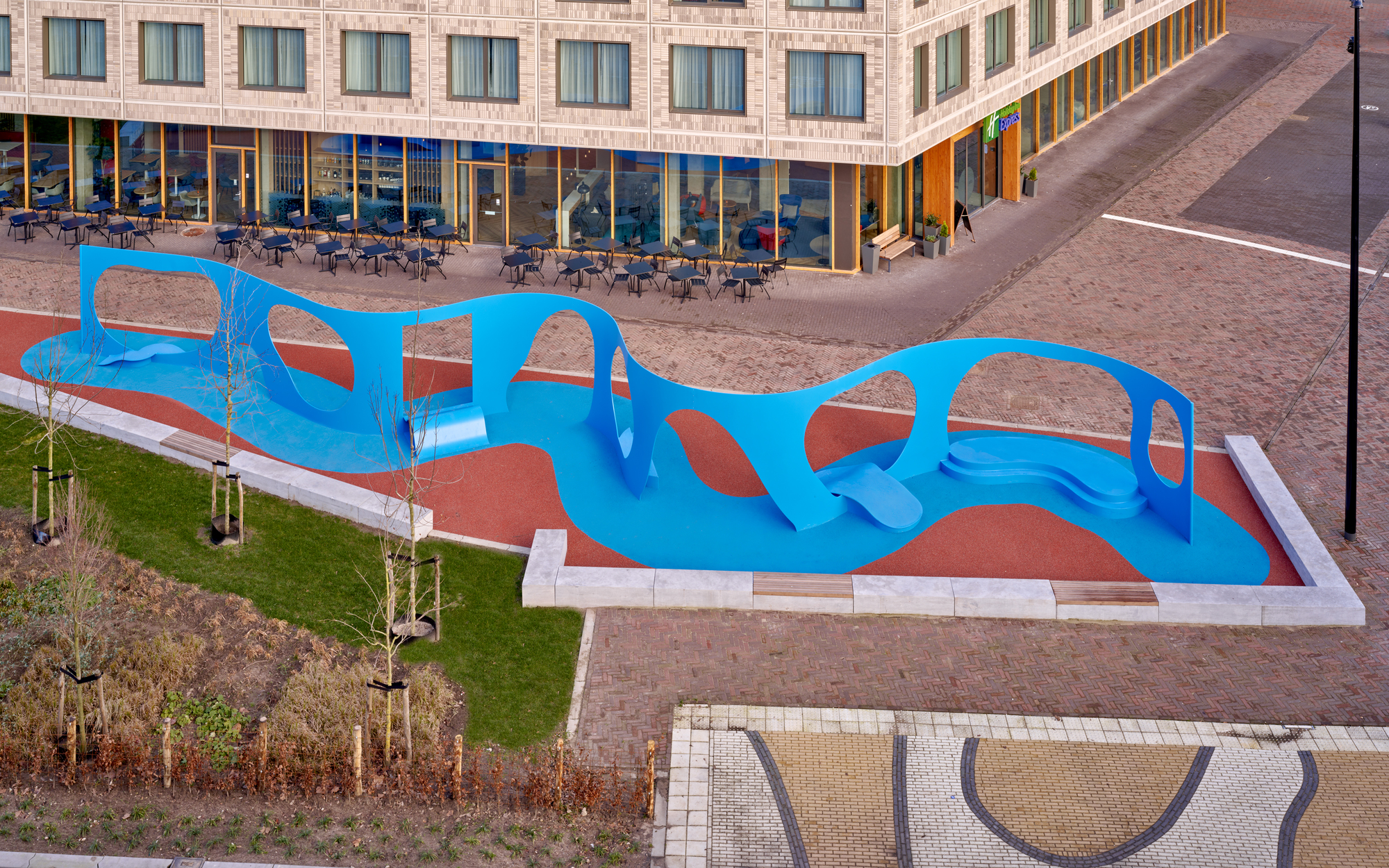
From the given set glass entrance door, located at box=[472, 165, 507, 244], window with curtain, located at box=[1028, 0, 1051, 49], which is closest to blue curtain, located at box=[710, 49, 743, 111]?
glass entrance door, located at box=[472, 165, 507, 244]

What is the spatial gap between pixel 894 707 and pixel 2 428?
59.0 feet

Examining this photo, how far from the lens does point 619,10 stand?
123 ft

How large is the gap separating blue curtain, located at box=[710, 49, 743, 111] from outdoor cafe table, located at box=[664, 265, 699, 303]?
4.19m

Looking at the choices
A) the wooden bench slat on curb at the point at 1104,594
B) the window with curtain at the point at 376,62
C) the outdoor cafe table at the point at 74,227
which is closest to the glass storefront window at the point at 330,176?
the window with curtain at the point at 376,62

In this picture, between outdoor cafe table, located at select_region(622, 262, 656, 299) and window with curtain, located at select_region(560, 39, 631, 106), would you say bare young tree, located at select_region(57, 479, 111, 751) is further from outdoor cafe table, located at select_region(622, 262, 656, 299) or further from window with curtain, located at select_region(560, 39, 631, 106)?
window with curtain, located at select_region(560, 39, 631, 106)

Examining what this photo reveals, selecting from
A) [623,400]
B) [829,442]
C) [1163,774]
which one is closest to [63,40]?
[623,400]

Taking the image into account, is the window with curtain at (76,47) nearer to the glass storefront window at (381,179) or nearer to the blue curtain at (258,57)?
the blue curtain at (258,57)

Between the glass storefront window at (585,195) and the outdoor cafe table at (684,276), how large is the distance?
3466mm

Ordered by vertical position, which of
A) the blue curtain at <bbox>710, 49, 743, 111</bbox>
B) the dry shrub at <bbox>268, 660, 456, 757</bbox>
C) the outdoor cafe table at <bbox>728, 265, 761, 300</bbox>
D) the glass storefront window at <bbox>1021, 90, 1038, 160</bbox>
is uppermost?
the blue curtain at <bbox>710, 49, 743, 111</bbox>

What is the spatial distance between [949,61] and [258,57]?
59.2 ft

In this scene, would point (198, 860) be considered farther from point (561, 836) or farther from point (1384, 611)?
point (1384, 611)

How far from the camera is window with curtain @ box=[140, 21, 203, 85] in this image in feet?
132

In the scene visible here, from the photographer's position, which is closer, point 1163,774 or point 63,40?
point 1163,774

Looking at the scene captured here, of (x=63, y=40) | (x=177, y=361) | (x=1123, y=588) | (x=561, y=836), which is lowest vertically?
(x=561, y=836)
